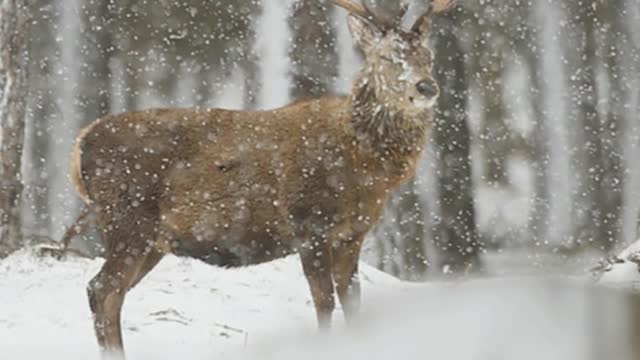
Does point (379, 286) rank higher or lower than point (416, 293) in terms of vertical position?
lower

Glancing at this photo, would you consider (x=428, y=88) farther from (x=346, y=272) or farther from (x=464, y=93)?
(x=464, y=93)

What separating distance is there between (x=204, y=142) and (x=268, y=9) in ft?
33.5

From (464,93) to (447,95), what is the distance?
0.21 m

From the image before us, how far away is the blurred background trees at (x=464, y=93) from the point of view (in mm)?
15070

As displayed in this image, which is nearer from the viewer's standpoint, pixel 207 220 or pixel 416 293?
pixel 416 293

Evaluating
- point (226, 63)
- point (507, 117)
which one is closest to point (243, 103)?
point (226, 63)

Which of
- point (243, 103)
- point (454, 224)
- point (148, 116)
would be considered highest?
point (148, 116)

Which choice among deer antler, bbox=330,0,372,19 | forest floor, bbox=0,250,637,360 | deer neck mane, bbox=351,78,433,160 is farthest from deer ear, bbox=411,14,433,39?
forest floor, bbox=0,250,637,360

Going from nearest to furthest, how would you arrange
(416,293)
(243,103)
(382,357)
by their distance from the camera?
(382,357) < (416,293) < (243,103)

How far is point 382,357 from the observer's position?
6.71 ft

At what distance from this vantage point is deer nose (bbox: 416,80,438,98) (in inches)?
295

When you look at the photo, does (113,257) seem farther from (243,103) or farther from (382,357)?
(243,103)

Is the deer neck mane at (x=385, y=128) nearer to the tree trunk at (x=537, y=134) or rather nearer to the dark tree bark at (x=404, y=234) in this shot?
the dark tree bark at (x=404, y=234)

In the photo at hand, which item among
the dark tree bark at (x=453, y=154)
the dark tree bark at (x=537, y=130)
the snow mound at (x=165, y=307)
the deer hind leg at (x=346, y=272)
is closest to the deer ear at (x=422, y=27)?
the deer hind leg at (x=346, y=272)
